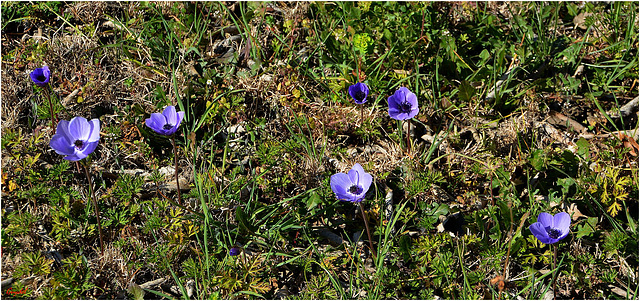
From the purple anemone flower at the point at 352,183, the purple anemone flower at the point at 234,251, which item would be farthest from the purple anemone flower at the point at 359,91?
the purple anemone flower at the point at 234,251

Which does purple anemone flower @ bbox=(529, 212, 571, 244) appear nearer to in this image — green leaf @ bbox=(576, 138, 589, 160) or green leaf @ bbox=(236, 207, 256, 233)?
green leaf @ bbox=(576, 138, 589, 160)

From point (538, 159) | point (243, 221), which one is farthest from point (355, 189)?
point (538, 159)

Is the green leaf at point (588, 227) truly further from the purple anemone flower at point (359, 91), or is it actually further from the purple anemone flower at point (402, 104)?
the purple anemone flower at point (359, 91)

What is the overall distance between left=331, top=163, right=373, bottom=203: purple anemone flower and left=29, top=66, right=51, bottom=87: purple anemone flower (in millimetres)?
Answer: 1549

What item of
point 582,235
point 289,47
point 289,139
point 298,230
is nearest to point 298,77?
point 289,47

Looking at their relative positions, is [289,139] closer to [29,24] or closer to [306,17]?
[306,17]

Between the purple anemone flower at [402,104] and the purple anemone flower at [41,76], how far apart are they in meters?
1.72

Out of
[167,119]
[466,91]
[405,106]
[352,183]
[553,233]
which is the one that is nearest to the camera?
[553,233]

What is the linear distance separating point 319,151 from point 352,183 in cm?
54

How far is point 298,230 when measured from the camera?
2783mm

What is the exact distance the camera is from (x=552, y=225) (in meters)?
2.48

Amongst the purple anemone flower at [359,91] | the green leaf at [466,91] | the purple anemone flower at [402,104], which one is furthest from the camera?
the green leaf at [466,91]

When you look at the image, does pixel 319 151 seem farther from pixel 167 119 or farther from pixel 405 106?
pixel 167 119

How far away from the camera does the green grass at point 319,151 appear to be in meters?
2.62
